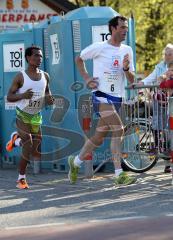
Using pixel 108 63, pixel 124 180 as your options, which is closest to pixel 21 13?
pixel 108 63

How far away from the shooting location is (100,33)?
10.6 meters

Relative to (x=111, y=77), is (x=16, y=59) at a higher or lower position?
higher

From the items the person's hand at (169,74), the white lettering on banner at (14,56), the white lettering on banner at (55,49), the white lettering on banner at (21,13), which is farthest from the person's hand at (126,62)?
the white lettering on banner at (21,13)

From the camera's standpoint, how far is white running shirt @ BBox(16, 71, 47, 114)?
9548 millimetres

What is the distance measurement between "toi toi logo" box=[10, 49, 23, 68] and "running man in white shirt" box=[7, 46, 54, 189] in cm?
195

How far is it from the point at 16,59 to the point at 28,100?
2.31 meters

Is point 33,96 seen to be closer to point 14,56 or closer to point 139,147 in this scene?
point 139,147

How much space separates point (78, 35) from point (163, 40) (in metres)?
24.6

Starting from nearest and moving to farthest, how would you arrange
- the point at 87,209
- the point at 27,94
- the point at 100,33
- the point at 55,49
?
the point at 87,209 → the point at 27,94 → the point at 100,33 → the point at 55,49

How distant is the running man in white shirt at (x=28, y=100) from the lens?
30.9 feet

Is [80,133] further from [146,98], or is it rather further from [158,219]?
[158,219]

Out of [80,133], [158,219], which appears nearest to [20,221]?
[158,219]

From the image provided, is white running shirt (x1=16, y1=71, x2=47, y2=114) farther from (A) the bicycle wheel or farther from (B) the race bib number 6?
(A) the bicycle wheel

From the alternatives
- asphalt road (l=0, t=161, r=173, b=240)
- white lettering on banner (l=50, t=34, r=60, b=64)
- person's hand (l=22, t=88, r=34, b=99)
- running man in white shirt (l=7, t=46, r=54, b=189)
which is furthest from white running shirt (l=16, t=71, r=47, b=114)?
white lettering on banner (l=50, t=34, r=60, b=64)
